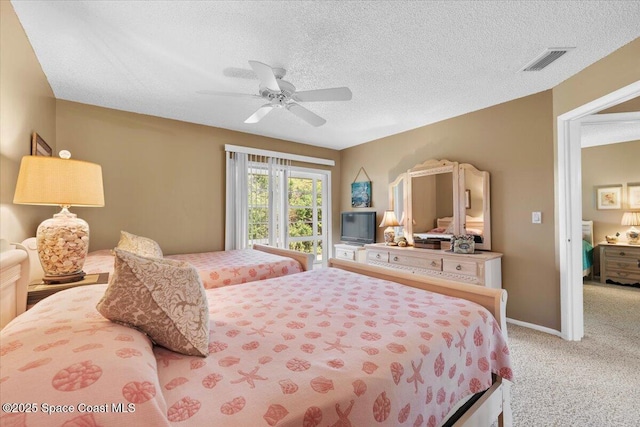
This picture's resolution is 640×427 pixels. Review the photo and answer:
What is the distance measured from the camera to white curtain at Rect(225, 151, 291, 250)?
384cm

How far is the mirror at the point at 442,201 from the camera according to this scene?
10.6 ft

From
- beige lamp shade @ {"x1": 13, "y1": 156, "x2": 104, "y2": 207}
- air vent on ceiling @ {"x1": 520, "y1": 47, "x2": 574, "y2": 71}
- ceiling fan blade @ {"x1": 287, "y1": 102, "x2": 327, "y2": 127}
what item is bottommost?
beige lamp shade @ {"x1": 13, "y1": 156, "x2": 104, "y2": 207}

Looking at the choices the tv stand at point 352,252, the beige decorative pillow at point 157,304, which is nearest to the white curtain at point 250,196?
the tv stand at point 352,252

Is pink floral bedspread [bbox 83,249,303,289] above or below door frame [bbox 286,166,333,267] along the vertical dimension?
below

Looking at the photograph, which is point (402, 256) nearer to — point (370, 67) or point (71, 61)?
point (370, 67)

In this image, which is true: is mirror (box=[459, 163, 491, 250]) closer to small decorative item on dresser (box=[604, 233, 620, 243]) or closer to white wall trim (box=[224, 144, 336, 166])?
white wall trim (box=[224, 144, 336, 166])

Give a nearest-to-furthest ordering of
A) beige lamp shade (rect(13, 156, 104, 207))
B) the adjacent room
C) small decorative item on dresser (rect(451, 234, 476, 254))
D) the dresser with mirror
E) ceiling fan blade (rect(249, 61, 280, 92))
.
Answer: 1. the adjacent room
2. beige lamp shade (rect(13, 156, 104, 207))
3. ceiling fan blade (rect(249, 61, 280, 92))
4. the dresser with mirror
5. small decorative item on dresser (rect(451, 234, 476, 254))

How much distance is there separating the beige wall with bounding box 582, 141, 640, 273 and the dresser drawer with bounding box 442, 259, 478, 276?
359cm

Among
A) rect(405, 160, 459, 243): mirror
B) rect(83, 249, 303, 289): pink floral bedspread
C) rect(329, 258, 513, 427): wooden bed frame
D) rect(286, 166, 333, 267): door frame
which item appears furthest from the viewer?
rect(286, 166, 333, 267): door frame

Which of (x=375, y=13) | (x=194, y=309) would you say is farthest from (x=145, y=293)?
(x=375, y=13)

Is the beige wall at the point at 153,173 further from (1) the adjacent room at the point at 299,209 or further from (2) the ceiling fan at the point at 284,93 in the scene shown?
(2) the ceiling fan at the point at 284,93

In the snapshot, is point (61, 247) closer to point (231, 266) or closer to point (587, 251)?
point (231, 266)

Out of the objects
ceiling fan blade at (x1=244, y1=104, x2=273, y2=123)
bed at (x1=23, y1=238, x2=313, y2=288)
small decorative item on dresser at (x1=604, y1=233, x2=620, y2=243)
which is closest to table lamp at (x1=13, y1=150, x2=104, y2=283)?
bed at (x1=23, y1=238, x2=313, y2=288)

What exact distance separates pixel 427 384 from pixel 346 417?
16.0 inches
